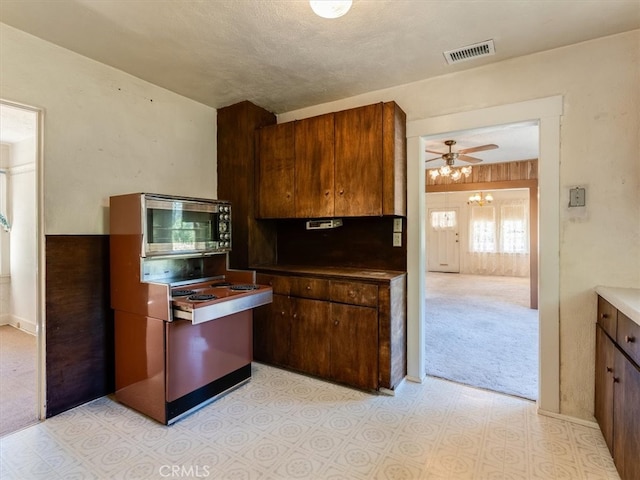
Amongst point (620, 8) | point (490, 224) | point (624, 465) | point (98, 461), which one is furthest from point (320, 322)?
point (490, 224)

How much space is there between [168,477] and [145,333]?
0.91 m

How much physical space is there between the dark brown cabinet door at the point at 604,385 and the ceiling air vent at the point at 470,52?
2.00 m

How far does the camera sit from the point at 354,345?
102 inches

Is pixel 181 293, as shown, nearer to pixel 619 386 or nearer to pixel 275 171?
pixel 275 171

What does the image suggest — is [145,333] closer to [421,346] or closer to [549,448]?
[421,346]

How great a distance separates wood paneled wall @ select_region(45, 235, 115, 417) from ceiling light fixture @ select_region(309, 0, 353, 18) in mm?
2222

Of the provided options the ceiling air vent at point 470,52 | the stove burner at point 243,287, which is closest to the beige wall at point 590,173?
the ceiling air vent at point 470,52

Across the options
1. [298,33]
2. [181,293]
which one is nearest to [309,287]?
[181,293]

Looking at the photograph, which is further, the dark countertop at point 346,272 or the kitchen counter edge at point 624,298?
the dark countertop at point 346,272

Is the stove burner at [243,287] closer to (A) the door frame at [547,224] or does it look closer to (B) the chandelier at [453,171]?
(A) the door frame at [547,224]

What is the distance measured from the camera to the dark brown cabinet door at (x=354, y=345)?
2512 mm

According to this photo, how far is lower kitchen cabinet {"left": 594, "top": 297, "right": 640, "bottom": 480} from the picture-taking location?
4.86 ft

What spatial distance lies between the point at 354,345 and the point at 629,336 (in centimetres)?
165

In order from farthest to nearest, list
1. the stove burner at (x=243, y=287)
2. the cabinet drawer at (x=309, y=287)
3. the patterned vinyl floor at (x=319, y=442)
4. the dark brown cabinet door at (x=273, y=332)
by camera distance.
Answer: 1. the dark brown cabinet door at (x=273, y=332)
2. the cabinet drawer at (x=309, y=287)
3. the stove burner at (x=243, y=287)
4. the patterned vinyl floor at (x=319, y=442)
